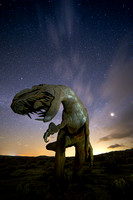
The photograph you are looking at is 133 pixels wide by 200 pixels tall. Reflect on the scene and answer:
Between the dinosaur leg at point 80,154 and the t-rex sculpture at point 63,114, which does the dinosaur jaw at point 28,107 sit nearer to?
the t-rex sculpture at point 63,114

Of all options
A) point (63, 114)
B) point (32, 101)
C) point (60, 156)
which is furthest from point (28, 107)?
point (60, 156)

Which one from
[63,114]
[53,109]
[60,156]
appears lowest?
[60,156]

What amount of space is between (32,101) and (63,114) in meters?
0.95

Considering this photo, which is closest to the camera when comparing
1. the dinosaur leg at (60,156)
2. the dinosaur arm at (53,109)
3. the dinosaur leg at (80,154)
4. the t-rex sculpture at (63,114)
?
the dinosaur arm at (53,109)

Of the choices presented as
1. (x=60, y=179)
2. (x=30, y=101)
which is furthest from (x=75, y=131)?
(x=30, y=101)

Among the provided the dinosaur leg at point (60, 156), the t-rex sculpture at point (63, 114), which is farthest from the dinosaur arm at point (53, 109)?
the dinosaur leg at point (60, 156)

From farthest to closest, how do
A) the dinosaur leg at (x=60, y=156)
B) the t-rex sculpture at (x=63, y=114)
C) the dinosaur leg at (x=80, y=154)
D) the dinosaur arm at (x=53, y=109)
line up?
the dinosaur leg at (x=80, y=154)
the dinosaur leg at (x=60, y=156)
the t-rex sculpture at (x=63, y=114)
the dinosaur arm at (x=53, y=109)

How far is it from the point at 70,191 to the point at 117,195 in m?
1.07

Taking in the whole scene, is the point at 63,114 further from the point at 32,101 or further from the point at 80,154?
the point at 80,154

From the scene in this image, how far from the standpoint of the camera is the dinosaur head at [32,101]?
6.50 feet

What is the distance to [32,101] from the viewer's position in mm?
1990

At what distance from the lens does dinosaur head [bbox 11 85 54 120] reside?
6.50ft

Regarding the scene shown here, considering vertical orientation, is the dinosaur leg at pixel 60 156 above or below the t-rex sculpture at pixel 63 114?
below

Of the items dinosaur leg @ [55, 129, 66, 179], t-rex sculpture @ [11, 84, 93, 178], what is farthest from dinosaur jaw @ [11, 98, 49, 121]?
dinosaur leg @ [55, 129, 66, 179]
